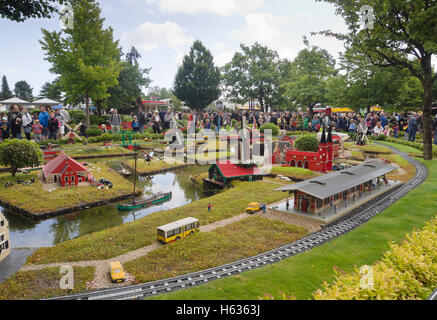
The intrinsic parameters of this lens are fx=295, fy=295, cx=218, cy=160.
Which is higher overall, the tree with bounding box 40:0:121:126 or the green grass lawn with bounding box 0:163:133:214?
the tree with bounding box 40:0:121:126

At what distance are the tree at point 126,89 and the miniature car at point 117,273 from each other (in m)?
49.8

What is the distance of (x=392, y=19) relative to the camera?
19188mm

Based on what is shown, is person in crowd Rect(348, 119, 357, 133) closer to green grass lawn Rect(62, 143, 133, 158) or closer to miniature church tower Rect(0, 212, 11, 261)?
green grass lawn Rect(62, 143, 133, 158)

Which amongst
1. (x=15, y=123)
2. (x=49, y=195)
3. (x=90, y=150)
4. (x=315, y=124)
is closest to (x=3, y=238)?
(x=49, y=195)

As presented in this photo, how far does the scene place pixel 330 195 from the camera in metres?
14.4

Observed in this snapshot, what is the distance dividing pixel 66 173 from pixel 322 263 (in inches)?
738

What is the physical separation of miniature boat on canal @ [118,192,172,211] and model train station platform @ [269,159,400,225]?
7.41 metres

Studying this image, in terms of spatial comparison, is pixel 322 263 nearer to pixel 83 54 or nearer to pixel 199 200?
pixel 199 200

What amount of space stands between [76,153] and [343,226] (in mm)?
28482

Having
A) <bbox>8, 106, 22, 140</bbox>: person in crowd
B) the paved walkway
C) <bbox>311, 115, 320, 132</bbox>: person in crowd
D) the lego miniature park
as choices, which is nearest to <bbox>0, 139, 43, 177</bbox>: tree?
the lego miniature park

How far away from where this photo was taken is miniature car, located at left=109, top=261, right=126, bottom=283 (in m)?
9.97

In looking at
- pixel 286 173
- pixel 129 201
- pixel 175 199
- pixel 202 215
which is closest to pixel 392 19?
pixel 286 173
